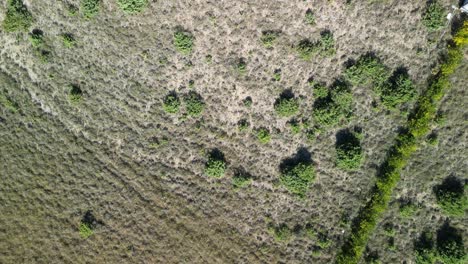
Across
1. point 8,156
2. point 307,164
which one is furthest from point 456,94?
point 8,156

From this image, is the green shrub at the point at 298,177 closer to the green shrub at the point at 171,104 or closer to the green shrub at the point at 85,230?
the green shrub at the point at 171,104

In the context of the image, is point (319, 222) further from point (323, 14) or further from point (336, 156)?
point (323, 14)

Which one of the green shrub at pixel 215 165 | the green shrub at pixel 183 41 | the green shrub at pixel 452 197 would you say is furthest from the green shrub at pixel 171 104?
the green shrub at pixel 452 197

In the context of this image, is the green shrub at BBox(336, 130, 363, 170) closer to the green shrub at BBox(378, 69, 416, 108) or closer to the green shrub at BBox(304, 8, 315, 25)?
the green shrub at BBox(378, 69, 416, 108)

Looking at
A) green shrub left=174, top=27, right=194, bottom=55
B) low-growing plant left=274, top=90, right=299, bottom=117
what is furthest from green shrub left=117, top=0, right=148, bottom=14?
low-growing plant left=274, top=90, right=299, bottom=117

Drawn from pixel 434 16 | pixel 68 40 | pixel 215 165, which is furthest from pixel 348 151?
Answer: pixel 68 40

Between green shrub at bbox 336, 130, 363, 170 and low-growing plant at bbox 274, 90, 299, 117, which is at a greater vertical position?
low-growing plant at bbox 274, 90, 299, 117
